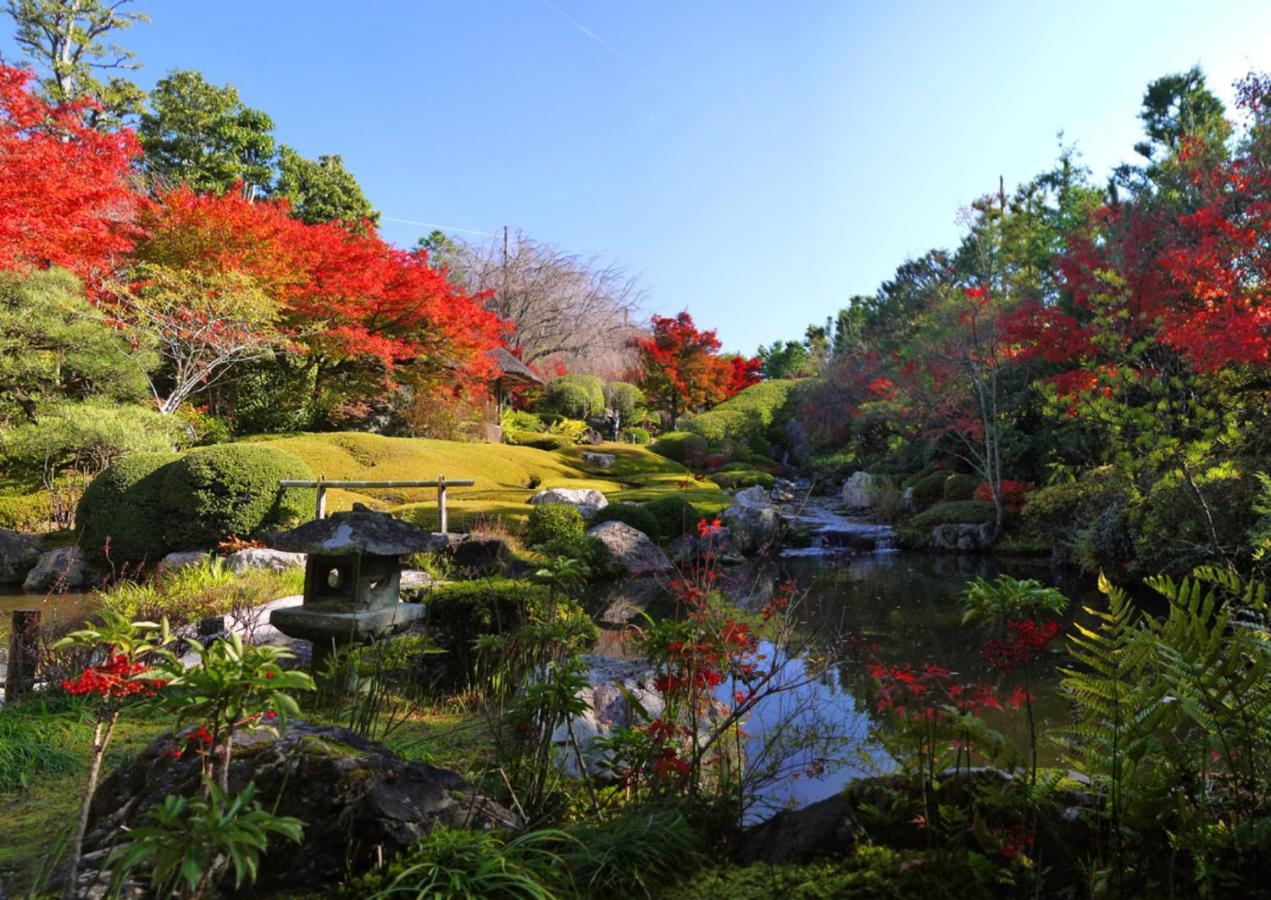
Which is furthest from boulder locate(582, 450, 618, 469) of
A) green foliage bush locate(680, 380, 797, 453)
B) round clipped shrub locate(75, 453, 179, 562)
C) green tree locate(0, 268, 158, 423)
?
round clipped shrub locate(75, 453, 179, 562)

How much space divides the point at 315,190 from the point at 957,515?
2164 cm

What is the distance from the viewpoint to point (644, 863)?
2.03m

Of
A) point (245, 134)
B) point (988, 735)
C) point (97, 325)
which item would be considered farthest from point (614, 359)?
point (988, 735)

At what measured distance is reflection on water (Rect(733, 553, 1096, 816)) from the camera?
376 cm

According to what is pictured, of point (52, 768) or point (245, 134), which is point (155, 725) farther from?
point (245, 134)

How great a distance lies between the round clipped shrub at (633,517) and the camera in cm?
1120

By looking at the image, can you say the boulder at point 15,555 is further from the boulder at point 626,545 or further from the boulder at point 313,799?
the boulder at point 313,799

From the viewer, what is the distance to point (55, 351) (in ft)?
36.3

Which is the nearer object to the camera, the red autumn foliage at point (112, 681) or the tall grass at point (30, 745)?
the red autumn foliage at point (112, 681)

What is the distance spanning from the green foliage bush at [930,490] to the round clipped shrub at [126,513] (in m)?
13.6

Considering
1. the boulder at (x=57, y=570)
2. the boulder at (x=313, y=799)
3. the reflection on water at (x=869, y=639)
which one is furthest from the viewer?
the boulder at (x=57, y=570)

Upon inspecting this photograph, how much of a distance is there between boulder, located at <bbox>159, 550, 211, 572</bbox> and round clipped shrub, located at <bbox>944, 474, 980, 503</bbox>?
1264 cm

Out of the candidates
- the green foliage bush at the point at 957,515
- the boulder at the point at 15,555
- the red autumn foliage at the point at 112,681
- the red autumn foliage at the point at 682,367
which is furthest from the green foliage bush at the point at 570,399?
the red autumn foliage at the point at 112,681

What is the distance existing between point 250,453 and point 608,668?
21.7 feet
